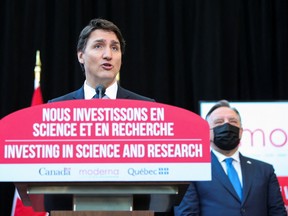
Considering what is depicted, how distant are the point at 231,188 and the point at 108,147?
6.00 ft

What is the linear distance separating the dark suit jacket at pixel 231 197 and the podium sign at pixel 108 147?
5.53 ft

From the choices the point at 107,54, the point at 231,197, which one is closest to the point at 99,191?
the point at 107,54

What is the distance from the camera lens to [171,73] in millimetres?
5000

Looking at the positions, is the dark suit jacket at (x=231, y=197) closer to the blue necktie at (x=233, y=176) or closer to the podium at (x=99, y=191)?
the blue necktie at (x=233, y=176)

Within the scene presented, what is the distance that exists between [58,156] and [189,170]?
1.08ft

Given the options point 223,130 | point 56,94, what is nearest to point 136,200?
point 223,130

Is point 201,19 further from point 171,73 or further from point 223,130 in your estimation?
point 223,130

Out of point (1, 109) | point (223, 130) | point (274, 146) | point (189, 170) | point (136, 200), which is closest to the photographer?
point (189, 170)

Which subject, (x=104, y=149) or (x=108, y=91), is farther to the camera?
(x=108, y=91)

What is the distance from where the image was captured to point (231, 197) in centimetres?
309

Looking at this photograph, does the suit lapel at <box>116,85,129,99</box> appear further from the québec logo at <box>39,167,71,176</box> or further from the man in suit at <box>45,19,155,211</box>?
the québec logo at <box>39,167,71,176</box>

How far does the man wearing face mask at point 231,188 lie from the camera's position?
3076 millimetres

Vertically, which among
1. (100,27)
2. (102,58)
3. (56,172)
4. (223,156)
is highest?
(100,27)

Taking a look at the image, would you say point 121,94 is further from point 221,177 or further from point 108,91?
point 221,177
